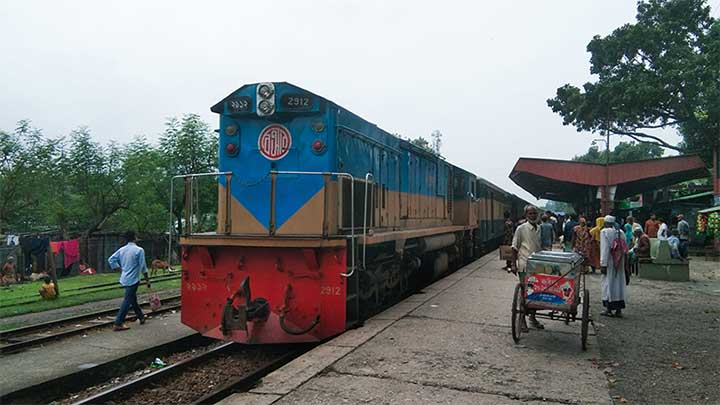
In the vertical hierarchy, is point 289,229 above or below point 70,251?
above

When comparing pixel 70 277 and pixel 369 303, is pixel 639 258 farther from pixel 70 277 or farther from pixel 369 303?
pixel 70 277

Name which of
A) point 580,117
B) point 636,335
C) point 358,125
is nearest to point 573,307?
point 636,335

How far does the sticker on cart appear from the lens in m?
6.47

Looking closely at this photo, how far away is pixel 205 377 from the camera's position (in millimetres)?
6598

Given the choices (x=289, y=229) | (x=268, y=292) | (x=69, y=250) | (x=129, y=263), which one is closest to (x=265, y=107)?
(x=289, y=229)

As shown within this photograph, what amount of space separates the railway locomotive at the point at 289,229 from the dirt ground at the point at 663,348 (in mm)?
3295

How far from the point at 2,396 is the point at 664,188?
102 ft

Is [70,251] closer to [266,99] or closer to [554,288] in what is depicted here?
[266,99]

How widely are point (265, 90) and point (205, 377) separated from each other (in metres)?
3.89

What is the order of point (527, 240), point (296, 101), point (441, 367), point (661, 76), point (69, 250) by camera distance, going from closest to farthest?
1. point (441, 367)
2. point (296, 101)
3. point (527, 240)
4. point (69, 250)
5. point (661, 76)

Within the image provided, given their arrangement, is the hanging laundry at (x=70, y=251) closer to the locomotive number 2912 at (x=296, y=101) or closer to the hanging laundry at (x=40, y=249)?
the hanging laundry at (x=40, y=249)

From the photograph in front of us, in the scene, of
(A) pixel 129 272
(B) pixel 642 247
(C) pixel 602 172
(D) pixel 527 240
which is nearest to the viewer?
(D) pixel 527 240

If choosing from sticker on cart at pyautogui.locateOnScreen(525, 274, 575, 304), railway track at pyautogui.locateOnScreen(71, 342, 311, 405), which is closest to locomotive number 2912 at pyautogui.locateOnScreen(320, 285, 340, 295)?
railway track at pyautogui.locateOnScreen(71, 342, 311, 405)

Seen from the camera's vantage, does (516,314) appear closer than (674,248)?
Yes
